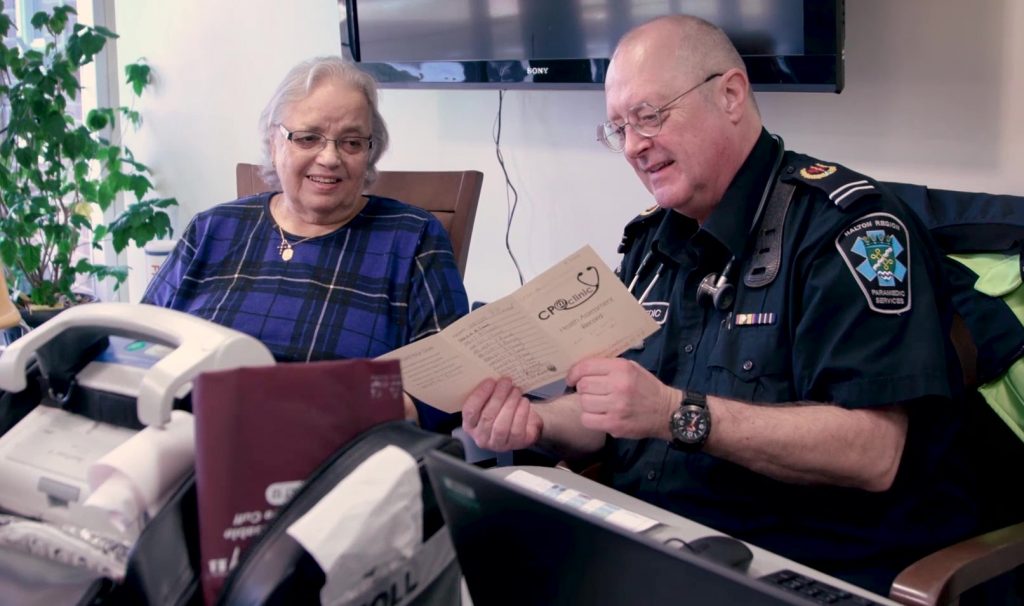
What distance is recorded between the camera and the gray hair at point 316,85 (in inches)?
78.7

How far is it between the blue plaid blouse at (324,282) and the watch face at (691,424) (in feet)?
2.14

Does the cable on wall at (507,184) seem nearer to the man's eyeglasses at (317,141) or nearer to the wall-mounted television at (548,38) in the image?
the wall-mounted television at (548,38)

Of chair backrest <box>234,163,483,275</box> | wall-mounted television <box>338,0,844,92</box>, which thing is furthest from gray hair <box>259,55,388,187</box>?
wall-mounted television <box>338,0,844,92</box>

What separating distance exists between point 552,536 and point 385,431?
0.16m

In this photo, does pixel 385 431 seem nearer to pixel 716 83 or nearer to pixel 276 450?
pixel 276 450

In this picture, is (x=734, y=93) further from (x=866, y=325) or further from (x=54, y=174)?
(x=54, y=174)

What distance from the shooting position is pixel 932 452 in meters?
1.36

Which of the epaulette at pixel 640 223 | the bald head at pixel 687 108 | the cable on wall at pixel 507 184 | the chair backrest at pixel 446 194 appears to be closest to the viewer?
the bald head at pixel 687 108

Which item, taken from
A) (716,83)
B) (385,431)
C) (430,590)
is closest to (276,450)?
(385,431)

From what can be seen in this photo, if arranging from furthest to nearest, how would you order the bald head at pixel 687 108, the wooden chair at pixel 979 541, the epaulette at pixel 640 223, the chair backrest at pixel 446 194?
the chair backrest at pixel 446 194, the epaulette at pixel 640 223, the bald head at pixel 687 108, the wooden chair at pixel 979 541

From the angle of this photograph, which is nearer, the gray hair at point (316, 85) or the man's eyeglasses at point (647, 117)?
the man's eyeglasses at point (647, 117)

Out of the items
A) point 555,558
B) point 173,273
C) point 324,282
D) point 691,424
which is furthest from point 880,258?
point 173,273

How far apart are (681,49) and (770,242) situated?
1.02ft

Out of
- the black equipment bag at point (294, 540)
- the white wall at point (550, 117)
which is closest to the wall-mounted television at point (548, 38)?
the white wall at point (550, 117)
